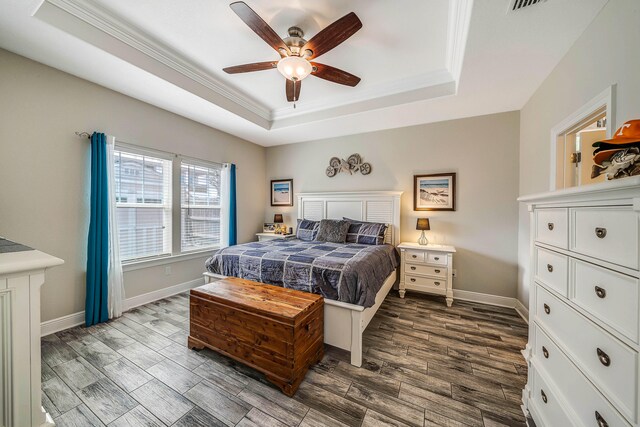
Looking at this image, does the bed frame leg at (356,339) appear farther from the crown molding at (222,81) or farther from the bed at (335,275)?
the crown molding at (222,81)

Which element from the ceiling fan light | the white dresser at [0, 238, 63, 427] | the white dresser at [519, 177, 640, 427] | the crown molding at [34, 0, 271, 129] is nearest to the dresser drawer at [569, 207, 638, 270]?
the white dresser at [519, 177, 640, 427]

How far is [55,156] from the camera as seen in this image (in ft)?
7.98

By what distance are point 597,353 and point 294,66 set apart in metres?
2.58

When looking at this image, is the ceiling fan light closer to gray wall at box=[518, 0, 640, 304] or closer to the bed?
the bed

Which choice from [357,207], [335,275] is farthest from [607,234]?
[357,207]

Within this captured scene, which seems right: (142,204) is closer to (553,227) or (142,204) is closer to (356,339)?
(356,339)

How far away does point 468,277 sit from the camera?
342 cm

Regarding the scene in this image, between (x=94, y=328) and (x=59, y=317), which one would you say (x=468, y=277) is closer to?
(x=94, y=328)

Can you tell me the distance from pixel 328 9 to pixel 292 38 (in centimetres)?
39

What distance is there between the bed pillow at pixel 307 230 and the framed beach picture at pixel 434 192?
1688mm

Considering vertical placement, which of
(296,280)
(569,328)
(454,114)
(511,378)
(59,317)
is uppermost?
(454,114)

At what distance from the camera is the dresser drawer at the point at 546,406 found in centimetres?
109

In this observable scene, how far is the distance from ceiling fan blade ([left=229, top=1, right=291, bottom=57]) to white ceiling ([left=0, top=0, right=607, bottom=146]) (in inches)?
12.0

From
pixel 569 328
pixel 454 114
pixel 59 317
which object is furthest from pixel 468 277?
pixel 59 317
